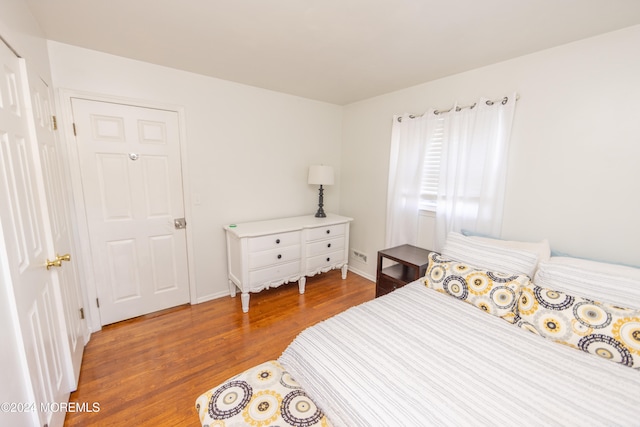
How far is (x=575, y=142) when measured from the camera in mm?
1730

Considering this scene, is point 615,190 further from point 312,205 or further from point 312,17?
point 312,205

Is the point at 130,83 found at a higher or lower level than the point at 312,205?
higher

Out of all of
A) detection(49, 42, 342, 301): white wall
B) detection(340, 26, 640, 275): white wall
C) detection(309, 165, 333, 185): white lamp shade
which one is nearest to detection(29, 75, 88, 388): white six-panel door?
detection(49, 42, 342, 301): white wall

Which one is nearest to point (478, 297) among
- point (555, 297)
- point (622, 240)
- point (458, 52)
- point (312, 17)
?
point (555, 297)

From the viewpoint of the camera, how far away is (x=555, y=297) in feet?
4.60

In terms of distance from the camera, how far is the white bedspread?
93 centimetres

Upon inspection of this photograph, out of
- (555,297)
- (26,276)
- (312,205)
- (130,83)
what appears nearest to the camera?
(26,276)

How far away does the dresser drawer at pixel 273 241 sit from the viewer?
244 cm

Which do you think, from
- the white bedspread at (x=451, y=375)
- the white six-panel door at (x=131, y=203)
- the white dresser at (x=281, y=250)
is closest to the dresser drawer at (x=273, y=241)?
the white dresser at (x=281, y=250)

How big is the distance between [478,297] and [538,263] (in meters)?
0.48

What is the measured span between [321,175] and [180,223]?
1567 mm

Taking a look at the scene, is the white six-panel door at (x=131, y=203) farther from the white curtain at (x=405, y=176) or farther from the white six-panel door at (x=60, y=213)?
the white curtain at (x=405, y=176)

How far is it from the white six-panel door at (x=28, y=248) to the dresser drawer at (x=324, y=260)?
1998 millimetres

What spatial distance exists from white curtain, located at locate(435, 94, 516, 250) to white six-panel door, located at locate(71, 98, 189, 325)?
99.0 inches
